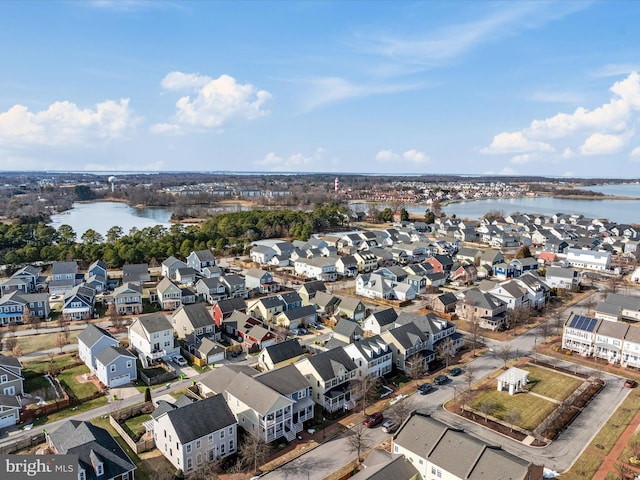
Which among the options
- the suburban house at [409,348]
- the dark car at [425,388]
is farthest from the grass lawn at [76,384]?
the dark car at [425,388]

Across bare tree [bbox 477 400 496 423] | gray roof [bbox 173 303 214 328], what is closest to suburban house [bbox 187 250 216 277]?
gray roof [bbox 173 303 214 328]

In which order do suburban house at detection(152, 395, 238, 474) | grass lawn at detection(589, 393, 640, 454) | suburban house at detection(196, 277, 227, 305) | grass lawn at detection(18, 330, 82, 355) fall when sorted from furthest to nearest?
1. suburban house at detection(196, 277, 227, 305)
2. grass lawn at detection(18, 330, 82, 355)
3. grass lawn at detection(589, 393, 640, 454)
4. suburban house at detection(152, 395, 238, 474)

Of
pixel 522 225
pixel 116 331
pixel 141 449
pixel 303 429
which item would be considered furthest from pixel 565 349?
pixel 522 225

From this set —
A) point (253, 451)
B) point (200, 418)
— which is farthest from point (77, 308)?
point (253, 451)

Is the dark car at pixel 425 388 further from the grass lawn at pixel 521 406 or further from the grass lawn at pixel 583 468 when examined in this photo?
the grass lawn at pixel 583 468

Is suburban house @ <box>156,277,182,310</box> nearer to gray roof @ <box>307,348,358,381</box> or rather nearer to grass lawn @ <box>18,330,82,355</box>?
grass lawn @ <box>18,330,82,355</box>
